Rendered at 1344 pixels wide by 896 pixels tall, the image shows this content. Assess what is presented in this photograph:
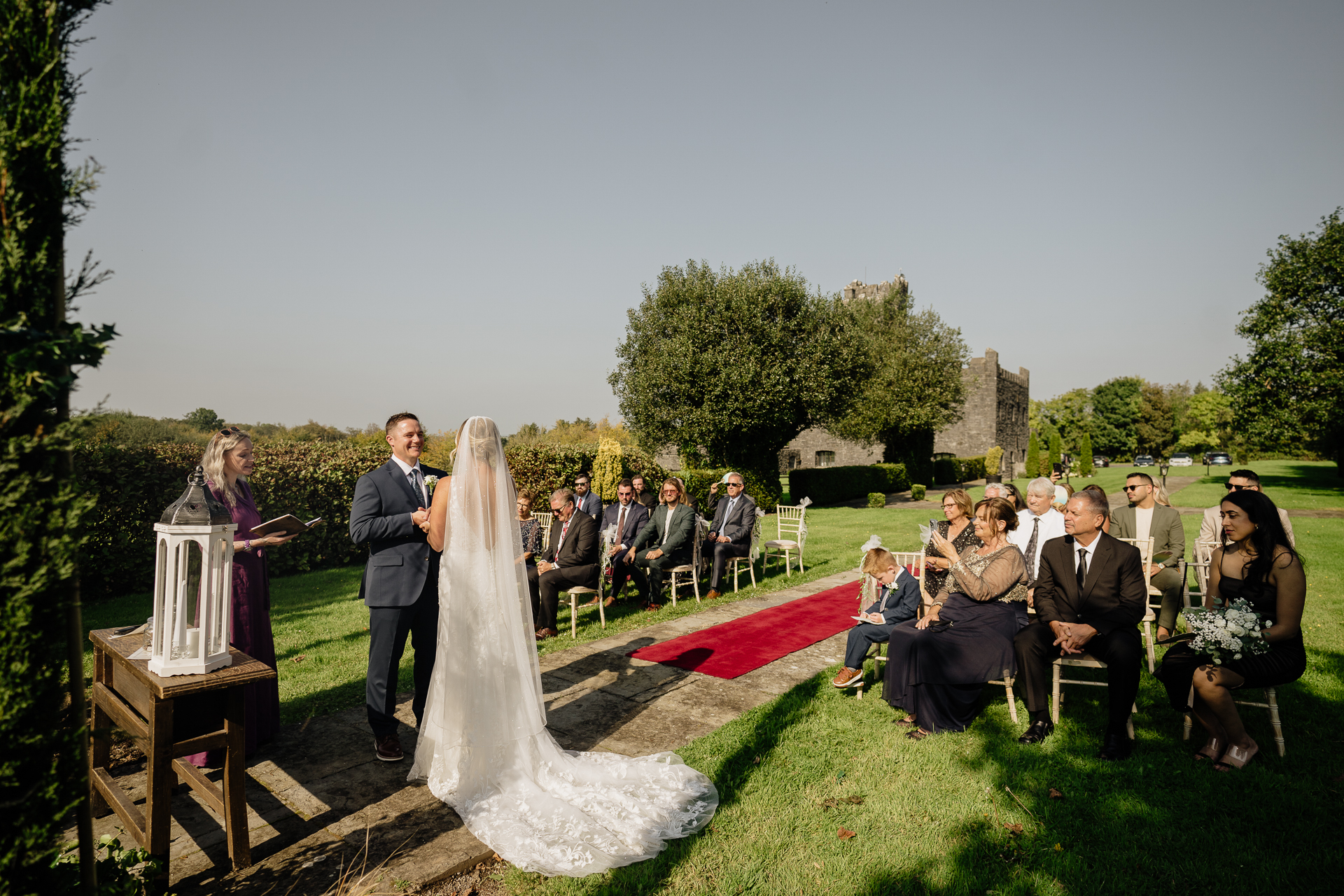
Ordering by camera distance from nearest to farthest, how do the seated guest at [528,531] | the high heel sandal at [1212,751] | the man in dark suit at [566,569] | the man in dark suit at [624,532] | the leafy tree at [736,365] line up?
the high heel sandal at [1212,751] → the man in dark suit at [566,569] → the seated guest at [528,531] → the man in dark suit at [624,532] → the leafy tree at [736,365]

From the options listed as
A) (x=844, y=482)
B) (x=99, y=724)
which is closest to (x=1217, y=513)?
(x=99, y=724)

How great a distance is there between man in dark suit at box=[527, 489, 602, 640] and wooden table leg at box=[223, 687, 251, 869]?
428cm

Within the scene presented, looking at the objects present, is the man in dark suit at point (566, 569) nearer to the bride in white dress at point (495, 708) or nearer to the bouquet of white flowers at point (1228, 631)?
the bride in white dress at point (495, 708)

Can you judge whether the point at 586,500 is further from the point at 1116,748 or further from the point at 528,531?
the point at 1116,748

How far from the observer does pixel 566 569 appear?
24.5 ft

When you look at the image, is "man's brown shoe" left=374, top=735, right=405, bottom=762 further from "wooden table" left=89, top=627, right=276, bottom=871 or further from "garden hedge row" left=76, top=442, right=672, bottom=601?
"garden hedge row" left=76, top=442, right=672, bottom=601

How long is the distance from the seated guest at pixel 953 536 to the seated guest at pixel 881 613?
0.45 feet

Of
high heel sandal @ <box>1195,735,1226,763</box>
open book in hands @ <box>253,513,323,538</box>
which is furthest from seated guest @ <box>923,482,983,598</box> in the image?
open book in hands @ <box>253,513,323,538</box>

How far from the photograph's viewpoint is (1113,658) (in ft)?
13.8

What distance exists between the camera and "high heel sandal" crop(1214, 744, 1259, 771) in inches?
150

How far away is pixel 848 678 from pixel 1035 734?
139 centimetres

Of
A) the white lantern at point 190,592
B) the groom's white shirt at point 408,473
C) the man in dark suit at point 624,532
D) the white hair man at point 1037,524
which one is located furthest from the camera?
the man in dark suit at point 624,532

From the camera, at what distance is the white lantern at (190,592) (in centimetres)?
285

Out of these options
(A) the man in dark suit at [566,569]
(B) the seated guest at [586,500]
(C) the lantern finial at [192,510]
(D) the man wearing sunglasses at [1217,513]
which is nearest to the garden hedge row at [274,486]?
(A) the man in dark suit at [566,569]
